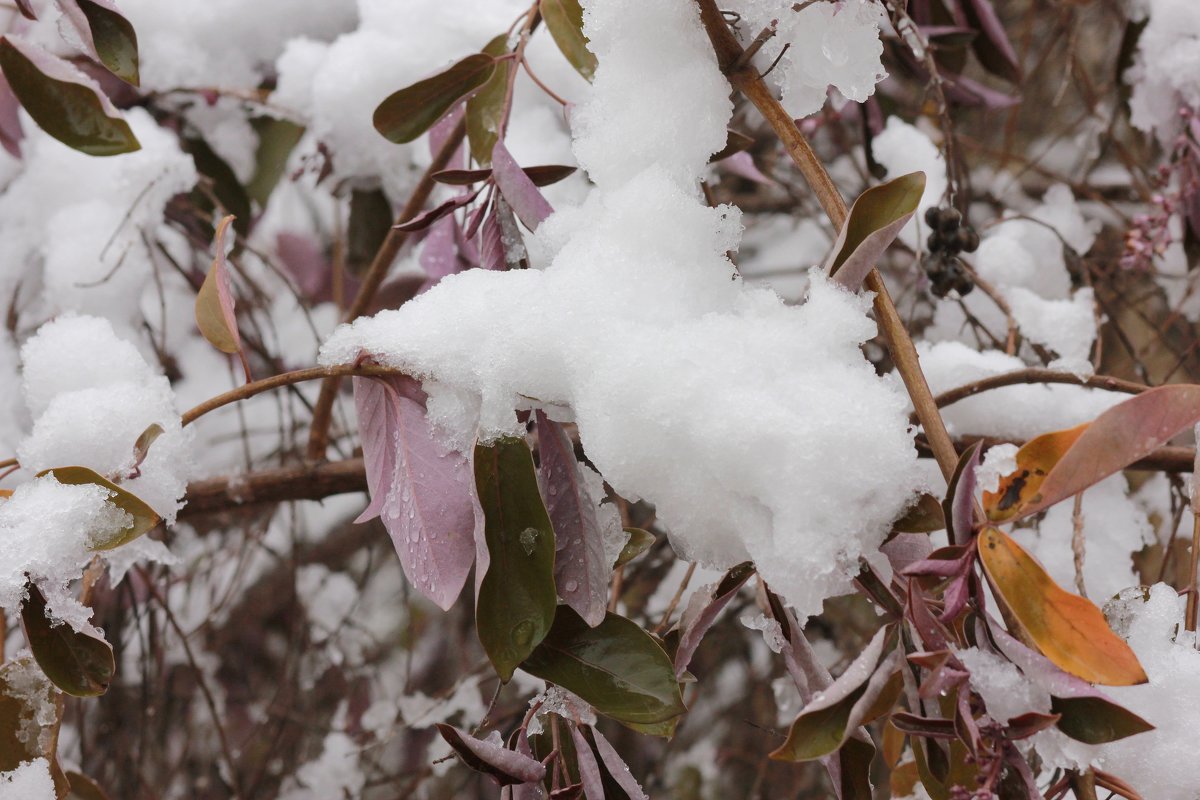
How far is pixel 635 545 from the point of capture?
616 mm

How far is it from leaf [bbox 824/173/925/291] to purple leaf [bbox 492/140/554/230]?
21cm

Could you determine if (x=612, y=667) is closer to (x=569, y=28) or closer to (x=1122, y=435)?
(x=1122, y=435)

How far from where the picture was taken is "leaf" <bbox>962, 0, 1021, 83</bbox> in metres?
1.08

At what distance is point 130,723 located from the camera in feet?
4.71

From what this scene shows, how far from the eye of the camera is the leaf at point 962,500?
17.2 inches

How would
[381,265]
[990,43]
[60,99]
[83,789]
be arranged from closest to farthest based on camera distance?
[60,99], [83,789], [381,265], [990,43]

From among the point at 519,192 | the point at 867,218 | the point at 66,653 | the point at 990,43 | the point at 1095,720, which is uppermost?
the point at 990,43

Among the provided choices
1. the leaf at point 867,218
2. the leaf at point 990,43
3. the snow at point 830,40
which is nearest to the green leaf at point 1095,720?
the leaf at point 867,218

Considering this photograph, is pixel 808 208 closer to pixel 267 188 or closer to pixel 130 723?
pixel 267 188

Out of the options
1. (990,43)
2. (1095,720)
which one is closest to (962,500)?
(1095,720)

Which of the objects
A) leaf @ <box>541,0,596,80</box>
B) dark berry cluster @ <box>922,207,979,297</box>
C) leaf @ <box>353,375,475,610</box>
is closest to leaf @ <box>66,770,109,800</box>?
leaf @ <box>353,375,475,610</box>

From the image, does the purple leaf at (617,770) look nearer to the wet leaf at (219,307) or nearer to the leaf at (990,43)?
the wet leaf at (219,307)

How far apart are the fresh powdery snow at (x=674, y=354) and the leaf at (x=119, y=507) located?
0.13m

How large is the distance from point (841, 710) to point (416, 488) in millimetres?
256
